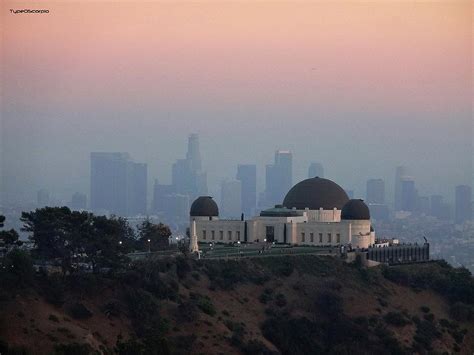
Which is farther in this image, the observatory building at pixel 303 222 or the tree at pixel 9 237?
the observatory building at pixel 303 222

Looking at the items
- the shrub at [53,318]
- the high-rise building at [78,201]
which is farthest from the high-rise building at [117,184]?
the shrub at [53,318]

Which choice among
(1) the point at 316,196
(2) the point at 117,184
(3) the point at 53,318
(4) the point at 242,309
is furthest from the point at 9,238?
(2) the point at 117,184

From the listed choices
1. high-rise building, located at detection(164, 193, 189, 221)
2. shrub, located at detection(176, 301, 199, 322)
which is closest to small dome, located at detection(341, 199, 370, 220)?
shrub, located at detection(176, 301, 199, 322)

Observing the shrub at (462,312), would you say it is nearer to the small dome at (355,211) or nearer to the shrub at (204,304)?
the small dome at (355,211)

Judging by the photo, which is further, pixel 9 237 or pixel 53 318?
pixel 9 237

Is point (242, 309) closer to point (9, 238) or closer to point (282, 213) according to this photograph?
point (9, 238)

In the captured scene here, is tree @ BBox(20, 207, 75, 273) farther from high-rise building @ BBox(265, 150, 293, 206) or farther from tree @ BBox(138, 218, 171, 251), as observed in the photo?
high-rise building @ BBox(265, 150, 293, 206)

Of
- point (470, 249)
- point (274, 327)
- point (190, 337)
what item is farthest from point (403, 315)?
point (470, 249)
